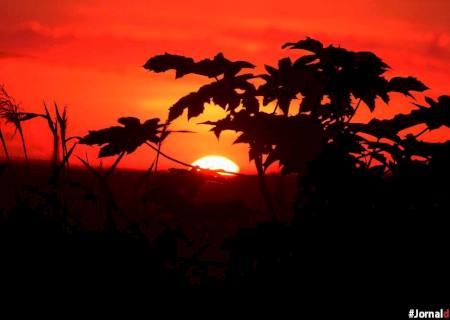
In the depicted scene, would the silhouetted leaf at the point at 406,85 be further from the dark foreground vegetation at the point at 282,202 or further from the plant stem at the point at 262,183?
the plant stem at the point at 262,183

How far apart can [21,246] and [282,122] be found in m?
1.59

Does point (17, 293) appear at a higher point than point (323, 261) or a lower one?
lower

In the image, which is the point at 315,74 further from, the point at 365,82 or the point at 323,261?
the point at 323,261

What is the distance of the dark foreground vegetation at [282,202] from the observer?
3.06 m

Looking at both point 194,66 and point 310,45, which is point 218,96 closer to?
point 194,66

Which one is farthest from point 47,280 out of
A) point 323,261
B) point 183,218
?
point 323,261

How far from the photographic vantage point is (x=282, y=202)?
4316 millimetres

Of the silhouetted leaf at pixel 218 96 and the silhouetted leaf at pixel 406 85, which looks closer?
the silhouetted leaf at pixel 218 96

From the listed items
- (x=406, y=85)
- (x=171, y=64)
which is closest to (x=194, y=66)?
(x=171, y=64)

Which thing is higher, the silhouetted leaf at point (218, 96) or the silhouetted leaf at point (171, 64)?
the silhouetted leaf at point (171, 64)

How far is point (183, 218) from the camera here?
4.05 m

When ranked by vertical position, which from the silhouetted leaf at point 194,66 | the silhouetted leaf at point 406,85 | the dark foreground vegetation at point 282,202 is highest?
the silhouetted leaf at point 194,66

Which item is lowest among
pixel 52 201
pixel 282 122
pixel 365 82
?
pixel 52 201

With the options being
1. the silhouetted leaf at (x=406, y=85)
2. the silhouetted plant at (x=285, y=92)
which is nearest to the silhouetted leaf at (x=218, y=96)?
the silhouetted plant at (x=285, y=92)
